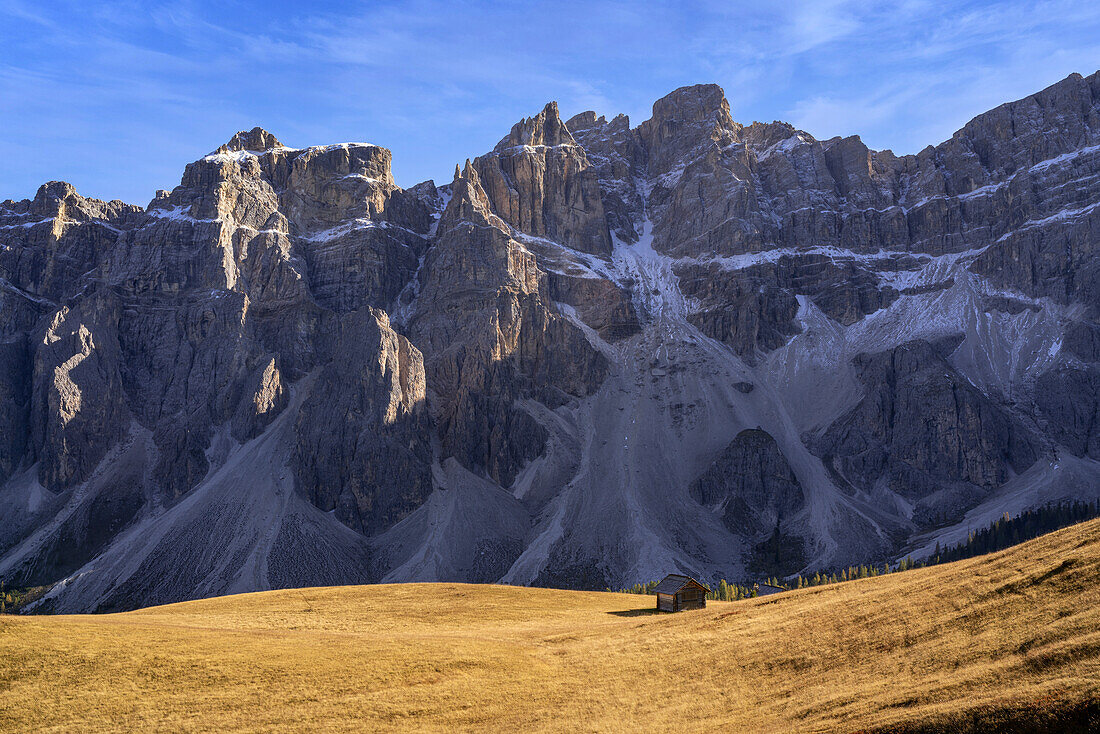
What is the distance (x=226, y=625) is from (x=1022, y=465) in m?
181

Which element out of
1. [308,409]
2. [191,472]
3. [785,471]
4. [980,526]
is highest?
[308,409]

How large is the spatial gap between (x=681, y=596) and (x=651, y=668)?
2606 cm

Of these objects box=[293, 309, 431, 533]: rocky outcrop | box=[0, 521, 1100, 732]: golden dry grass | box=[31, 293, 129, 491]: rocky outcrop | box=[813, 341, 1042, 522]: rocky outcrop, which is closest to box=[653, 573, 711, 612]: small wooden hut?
box=[0, 521, 1100, 732]: golden dry grass

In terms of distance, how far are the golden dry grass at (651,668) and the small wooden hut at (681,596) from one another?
1428cm

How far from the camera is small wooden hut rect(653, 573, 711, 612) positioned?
61.1m

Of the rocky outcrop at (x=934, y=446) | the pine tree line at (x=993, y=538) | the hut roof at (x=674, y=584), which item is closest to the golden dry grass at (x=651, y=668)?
the hut roof at (x=674, y=584)

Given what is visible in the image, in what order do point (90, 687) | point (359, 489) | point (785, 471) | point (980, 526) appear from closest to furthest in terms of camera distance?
point (90, 687) → point (980, 526) → point (359, 489) → point (785, 471)

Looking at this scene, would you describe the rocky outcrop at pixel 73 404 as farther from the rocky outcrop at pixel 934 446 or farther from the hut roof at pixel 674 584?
the rocky outcrop at pixel 934 446

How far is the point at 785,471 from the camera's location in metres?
184

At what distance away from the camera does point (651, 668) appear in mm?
36156

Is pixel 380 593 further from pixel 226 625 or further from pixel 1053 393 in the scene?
pixel 1053 393

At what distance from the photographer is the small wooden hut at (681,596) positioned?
200 feet

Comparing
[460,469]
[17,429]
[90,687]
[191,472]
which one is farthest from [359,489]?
[90,687]

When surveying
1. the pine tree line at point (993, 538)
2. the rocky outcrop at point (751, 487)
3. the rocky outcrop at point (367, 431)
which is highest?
the rocky outcrop at point (367, 431)
